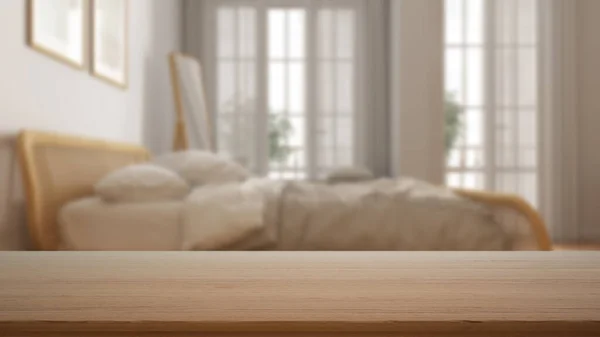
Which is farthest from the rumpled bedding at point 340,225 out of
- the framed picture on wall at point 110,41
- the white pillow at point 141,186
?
the framed picture on wall at point 110,41

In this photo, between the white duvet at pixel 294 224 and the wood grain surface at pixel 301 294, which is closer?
the wood grain surface at pixel 301 294

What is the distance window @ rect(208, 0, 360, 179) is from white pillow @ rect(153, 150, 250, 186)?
2.21 meters

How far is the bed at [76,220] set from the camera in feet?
7.27

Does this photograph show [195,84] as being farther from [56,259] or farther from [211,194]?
[56,259]

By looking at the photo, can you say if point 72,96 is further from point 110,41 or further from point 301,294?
point 301,294

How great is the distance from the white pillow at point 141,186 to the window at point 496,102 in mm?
3696

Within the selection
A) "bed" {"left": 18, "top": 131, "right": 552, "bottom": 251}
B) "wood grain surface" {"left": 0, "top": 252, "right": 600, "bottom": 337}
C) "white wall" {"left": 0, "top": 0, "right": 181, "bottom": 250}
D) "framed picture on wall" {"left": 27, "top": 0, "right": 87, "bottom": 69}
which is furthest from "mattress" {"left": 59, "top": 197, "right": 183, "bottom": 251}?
"wood grain surface" {"left": 0, "top": 252, "right": 600, "bottom": 337}

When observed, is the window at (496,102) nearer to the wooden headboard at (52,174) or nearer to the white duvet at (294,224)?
the white duvet at (294,224)

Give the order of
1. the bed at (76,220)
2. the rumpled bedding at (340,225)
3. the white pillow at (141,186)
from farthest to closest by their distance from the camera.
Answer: the white pillow at (141,186), the bed at (76,220), the rumpled bedding at (340,225)

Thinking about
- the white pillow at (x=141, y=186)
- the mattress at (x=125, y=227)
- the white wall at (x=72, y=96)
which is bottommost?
the mattress at (x=125, y=227)

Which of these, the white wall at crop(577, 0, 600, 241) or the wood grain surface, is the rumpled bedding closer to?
the wood grain surface

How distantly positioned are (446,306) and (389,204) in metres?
1.64

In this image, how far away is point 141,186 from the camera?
243 centimetres

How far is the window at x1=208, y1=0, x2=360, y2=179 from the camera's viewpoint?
5.68 meters
